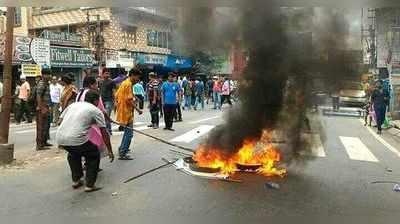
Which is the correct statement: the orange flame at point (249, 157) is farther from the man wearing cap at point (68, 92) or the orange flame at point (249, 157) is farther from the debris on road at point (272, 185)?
the man wearing cap at point (68, 92)

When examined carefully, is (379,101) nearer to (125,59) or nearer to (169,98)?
(169,98)

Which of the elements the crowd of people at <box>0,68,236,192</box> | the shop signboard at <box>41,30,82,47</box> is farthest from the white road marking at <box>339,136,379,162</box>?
the shop signboard at <box>41,30,82,47</box>

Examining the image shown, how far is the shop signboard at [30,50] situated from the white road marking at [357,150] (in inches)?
603

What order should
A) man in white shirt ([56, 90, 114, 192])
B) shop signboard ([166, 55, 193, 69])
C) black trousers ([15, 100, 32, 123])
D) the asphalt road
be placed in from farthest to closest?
black trousers ([15, 100, 32, 123]) → shop signboard ([166, 55, 193, 69]) → man in white shirt ([56, 90, 114, 192]) → the asphalt road

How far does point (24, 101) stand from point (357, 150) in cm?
1147

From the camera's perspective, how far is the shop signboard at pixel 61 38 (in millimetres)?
27705

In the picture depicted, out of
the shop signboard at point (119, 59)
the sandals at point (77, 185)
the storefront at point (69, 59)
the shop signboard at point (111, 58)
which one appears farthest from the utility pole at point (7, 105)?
the shop signboard at point (111, 58)

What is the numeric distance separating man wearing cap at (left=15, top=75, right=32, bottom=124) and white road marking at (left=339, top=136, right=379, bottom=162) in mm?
10208

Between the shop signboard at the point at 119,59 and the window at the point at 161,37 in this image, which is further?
the shop signboard at the point at 119,59

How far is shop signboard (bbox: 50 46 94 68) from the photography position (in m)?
27.4

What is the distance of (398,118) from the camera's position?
19891 millimetres

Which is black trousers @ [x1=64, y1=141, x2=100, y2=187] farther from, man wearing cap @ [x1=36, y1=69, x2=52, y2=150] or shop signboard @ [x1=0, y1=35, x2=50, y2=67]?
shop signboard @ [x1=0, y1=35, x2=50, y2=67]

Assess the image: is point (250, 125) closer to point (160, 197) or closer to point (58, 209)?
point (160, 197)

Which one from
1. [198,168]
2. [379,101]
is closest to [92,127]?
[198,168]
